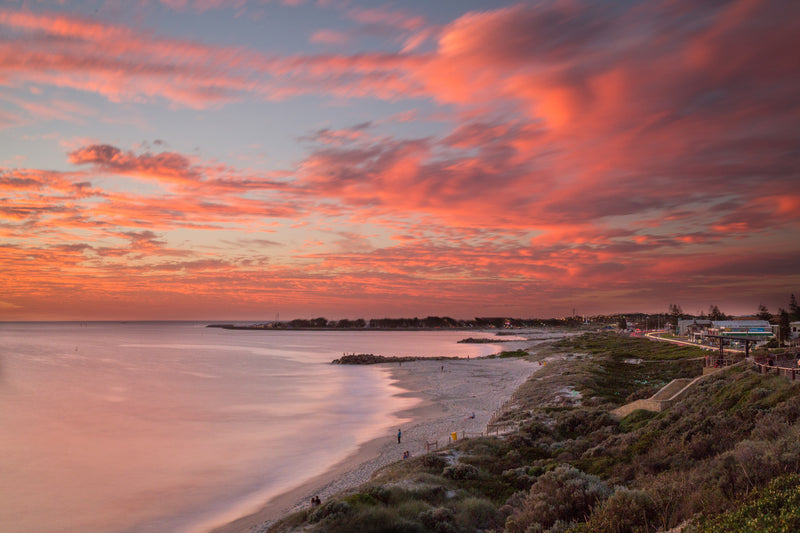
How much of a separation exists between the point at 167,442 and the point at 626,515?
36.0 metres

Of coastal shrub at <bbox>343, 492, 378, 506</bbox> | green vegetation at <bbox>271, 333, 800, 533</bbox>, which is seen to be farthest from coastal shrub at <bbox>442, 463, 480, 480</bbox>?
coastal shrub at <bbox>343, 492, 378, 506</bbox>

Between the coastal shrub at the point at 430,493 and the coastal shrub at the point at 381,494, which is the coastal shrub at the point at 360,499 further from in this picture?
the coastal shrub at the point at 430,493

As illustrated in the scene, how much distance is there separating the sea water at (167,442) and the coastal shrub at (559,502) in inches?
609

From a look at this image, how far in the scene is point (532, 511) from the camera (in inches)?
575

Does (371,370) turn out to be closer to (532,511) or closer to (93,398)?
(93,398)

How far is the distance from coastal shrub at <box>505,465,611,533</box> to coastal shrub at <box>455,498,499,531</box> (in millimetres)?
1115

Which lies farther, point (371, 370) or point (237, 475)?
point (371, 370)

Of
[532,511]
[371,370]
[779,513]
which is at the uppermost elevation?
[779,513]

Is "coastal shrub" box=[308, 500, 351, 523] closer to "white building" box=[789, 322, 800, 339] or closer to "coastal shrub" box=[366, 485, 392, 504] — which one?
"coastal shrub" box=[366, 485, 392, 504]

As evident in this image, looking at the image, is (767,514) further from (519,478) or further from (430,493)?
(519,478)

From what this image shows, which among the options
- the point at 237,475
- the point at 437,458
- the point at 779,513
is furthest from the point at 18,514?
the point at 779,513

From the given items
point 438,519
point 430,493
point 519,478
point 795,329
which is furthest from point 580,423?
point 795,329

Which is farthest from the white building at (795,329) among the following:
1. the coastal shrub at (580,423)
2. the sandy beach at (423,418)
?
the coastal shrub at (580,423)

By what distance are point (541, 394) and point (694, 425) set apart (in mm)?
25637
